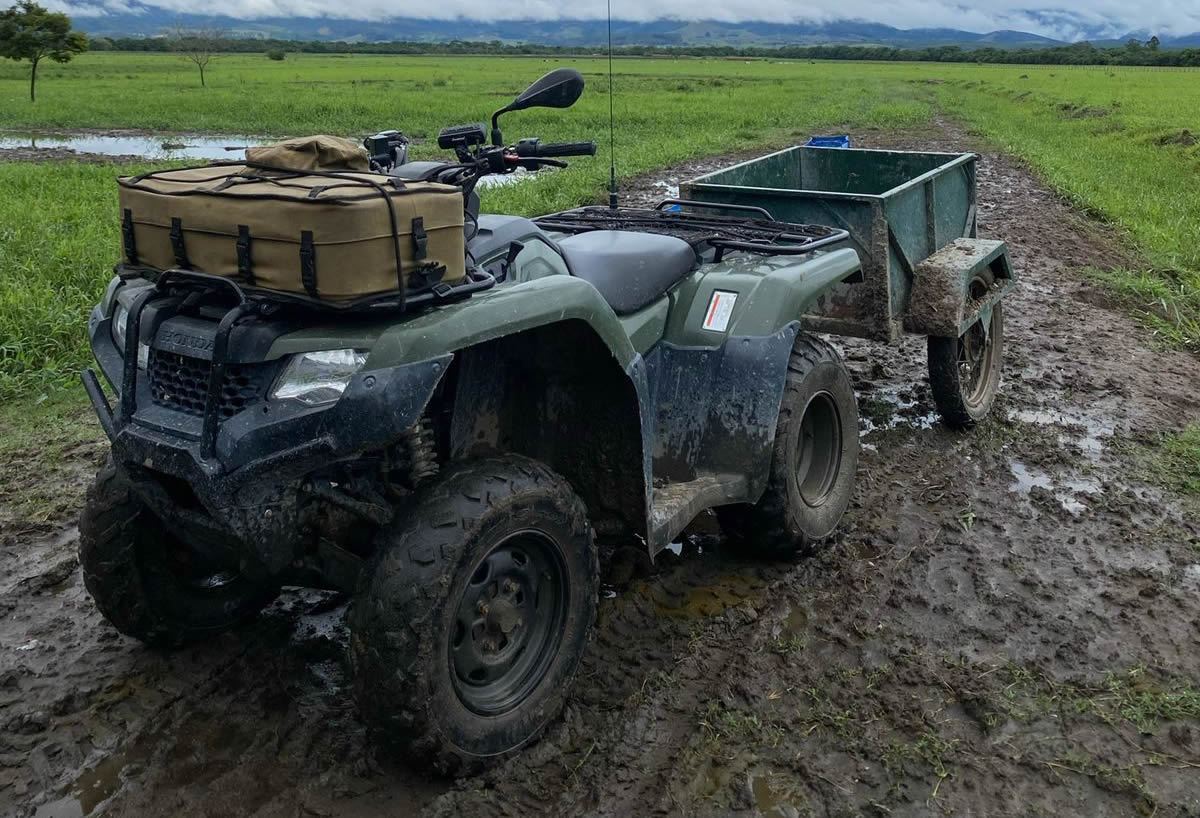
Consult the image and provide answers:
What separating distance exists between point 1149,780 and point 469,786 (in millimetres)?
1795

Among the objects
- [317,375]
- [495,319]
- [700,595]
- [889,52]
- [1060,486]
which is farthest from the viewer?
[889,52]

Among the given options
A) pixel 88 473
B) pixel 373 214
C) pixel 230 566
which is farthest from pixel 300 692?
pixel 88 473

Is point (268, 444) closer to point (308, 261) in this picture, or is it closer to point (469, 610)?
point (308, 261)

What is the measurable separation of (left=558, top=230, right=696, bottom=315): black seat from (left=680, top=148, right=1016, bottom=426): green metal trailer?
1.12m

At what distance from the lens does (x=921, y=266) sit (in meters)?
4.75

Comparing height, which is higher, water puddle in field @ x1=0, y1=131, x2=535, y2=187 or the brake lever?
the brake lever

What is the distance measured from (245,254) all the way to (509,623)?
3.80 ft

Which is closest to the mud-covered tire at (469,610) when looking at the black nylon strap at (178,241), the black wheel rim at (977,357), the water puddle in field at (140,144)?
the black nylon strap at (178,241)

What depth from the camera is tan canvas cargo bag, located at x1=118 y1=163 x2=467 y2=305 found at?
2125 mm

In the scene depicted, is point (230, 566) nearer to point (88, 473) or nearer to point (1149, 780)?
point (88, 473)

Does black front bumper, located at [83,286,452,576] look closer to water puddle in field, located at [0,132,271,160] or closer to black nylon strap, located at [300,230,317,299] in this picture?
black nylon strap, located at [300,230,317,299]

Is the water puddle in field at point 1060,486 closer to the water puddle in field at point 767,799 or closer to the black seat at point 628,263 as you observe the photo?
the black seat at point 628,263

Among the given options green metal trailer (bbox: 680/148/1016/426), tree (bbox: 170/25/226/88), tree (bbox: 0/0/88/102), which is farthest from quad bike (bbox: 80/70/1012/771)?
tree (bbox: 170/25/226/88)

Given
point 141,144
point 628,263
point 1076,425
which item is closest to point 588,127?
point 141,144
